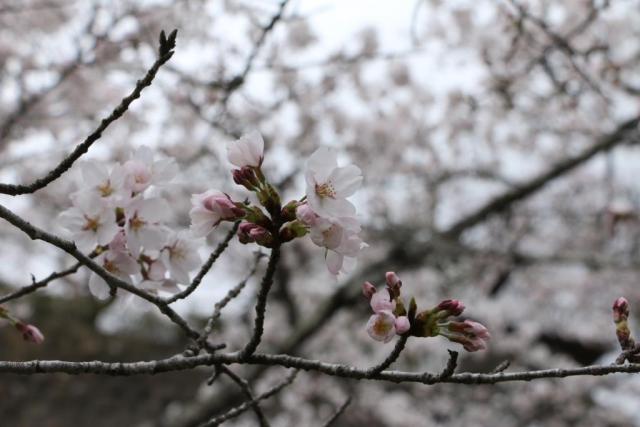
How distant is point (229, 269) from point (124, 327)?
3.59 metres

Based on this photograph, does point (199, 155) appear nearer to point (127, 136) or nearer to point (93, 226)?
point (127, 136)

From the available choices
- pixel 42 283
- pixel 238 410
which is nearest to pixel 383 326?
pixel 238 410

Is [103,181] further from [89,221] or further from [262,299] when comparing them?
[262,299]

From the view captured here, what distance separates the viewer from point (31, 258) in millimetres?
12734

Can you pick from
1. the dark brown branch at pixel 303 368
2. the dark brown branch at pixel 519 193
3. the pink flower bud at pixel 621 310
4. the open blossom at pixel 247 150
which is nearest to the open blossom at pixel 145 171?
the open blossom at pixel 247 150

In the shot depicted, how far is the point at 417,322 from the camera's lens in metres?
1.06

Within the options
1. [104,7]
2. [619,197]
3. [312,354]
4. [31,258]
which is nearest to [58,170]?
[104,7]

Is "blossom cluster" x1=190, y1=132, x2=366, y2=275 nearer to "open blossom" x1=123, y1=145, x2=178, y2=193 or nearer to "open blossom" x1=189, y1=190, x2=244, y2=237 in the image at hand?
"open blossom" x1=189, y1=190, x2=244, y2=237

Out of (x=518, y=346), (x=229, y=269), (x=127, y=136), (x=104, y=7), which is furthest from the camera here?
(x=229, y=269)

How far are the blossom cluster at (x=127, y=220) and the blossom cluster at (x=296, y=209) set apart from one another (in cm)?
14

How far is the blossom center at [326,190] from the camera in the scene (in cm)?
104

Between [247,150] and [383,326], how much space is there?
38 cm

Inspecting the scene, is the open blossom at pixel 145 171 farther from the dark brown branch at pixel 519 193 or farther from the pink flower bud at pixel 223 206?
the dark brown branch at pixel 519 193

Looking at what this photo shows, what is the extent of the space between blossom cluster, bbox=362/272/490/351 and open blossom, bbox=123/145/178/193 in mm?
486
